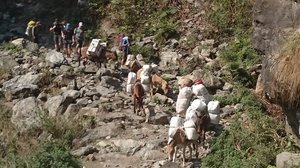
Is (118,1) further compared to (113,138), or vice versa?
(118,1)

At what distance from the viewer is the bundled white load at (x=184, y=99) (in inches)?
494

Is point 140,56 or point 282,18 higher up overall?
point 282,18

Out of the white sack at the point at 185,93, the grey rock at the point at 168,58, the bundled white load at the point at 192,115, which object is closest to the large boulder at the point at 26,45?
the grey rock at the point at 168,58

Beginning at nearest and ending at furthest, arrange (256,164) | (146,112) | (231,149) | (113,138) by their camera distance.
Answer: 1. (256,164)
2. (231,149)
3. (113,138)
4. (146,112)

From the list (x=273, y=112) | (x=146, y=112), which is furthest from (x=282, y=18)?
(x=146, y=112)

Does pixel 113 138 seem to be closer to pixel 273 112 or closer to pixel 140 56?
pixel 273 112

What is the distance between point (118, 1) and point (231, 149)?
12.3 meters

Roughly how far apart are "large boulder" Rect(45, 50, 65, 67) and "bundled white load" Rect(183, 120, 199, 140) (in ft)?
27.1

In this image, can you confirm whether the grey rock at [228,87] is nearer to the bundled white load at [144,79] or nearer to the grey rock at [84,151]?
the bundled white load at [144,79]

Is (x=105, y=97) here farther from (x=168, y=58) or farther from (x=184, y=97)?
(x=168, y=58)

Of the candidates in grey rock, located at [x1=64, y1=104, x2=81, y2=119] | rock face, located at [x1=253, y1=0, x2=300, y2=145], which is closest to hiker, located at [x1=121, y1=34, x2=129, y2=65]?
grey rock, located at [x1=64, y1=104, x2=81, y2=119]

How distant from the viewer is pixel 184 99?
12.6 m

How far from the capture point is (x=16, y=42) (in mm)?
20875

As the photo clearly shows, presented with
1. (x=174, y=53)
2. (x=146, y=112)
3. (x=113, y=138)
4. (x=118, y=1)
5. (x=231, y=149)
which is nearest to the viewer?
(x=231, y=149)
